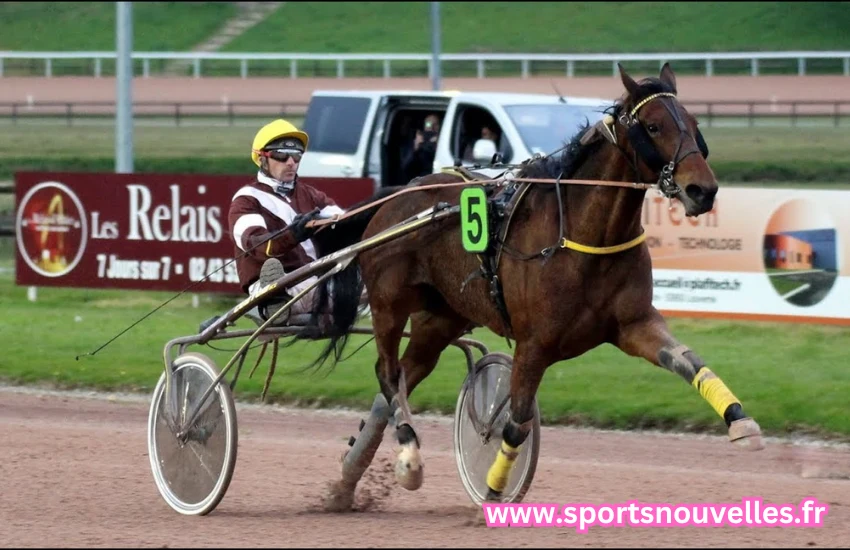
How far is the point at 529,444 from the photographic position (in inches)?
251

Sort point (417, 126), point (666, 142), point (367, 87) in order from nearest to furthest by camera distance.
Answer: point (666, 142), point (417, 126), point (367, 87)

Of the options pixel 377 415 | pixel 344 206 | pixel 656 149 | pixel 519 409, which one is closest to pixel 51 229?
pixel 344 206

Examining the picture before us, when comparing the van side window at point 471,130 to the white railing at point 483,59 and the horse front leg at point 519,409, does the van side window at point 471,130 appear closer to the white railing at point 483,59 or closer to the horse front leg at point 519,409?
the horse front leg at point 519,409

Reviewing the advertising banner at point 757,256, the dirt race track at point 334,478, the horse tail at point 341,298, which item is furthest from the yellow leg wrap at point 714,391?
the advertising banner at point 757,256

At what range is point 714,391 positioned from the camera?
533 cm

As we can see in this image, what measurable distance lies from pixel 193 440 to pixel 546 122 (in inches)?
272

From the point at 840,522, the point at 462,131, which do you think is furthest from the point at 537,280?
the point at 462,131

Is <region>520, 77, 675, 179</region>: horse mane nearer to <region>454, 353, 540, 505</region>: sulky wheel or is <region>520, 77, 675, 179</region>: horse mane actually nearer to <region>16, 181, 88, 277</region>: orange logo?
<region>454, 353, 540, 505</region>: sulky wheel

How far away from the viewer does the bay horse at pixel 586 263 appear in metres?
5.44

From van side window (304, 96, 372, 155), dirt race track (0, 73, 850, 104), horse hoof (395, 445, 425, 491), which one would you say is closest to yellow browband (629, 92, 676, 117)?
horse hoof (395, 445, 425, 491)

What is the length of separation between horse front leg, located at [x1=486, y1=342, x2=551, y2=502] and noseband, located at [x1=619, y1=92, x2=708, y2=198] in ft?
2.57

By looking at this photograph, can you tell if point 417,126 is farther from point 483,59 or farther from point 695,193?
point 483,59

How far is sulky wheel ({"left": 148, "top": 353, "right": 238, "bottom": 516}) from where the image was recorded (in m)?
6.52

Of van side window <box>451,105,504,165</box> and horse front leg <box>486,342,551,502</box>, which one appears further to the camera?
van side window <box>451,105,504,165</box>
